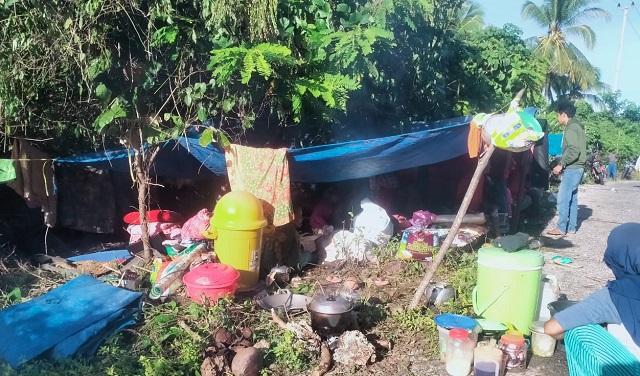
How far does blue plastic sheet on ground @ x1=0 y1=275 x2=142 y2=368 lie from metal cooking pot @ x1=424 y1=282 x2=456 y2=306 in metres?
2.39

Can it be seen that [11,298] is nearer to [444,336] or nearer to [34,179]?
[34,179]

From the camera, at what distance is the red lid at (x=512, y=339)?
373cm

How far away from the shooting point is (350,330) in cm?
400

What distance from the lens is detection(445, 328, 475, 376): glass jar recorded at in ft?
12.0

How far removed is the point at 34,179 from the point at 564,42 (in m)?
25.1

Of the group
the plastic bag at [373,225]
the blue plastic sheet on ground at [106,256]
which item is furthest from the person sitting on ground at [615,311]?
the blue plastic sheet on ground at [106,256]

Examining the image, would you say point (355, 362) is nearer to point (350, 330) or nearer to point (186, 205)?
point (350, 330)

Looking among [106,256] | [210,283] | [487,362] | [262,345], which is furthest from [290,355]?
[106,256]

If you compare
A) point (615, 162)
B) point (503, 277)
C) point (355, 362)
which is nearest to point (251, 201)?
point (355, 362)

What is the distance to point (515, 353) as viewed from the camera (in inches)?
147

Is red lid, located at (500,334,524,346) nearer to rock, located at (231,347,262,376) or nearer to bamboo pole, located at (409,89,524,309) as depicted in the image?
bamboo pole, located at (409,89,524,309)

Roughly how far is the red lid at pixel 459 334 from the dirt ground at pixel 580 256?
297 millimetres

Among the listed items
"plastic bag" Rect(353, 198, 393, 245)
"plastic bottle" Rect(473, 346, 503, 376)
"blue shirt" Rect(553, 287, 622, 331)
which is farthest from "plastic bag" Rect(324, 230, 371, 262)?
"blue shirt" Rect(553, 287, 622, 331)

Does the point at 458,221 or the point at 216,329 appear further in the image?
the point at 458,221
